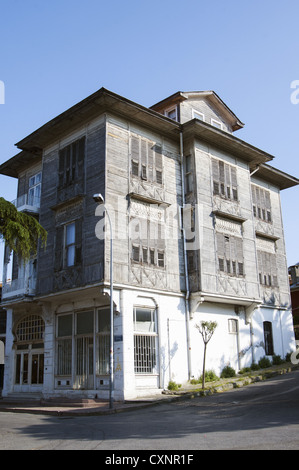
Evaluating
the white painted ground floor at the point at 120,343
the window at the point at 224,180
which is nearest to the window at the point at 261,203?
the window at the point at 224,180

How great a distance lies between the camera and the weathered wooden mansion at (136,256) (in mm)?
22391

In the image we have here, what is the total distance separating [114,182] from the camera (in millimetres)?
22922

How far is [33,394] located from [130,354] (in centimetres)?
742

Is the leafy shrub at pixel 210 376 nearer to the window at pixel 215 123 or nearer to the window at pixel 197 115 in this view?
the window at pixel 197 115

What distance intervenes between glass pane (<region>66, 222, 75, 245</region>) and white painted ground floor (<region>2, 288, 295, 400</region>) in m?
2.73

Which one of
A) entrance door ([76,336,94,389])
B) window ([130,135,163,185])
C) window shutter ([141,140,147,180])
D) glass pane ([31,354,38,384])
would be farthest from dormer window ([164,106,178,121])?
glass pane ([31,354,38,384])

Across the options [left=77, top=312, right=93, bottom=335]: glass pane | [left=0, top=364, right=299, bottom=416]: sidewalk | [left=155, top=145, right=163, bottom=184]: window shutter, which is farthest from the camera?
[left=155, top=145, right=163, bottom=184]: window shutter

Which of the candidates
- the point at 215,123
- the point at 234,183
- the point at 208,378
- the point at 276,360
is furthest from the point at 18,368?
the point at 215,123

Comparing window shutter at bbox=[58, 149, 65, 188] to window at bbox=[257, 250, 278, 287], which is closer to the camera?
window shutter at bbox=[58, 149, 65, 188]

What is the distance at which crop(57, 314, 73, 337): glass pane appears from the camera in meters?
24.2

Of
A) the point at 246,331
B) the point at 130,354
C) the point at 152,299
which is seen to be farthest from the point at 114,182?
the point at 246,331

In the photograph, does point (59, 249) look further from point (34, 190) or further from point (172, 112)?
point (172, 112)

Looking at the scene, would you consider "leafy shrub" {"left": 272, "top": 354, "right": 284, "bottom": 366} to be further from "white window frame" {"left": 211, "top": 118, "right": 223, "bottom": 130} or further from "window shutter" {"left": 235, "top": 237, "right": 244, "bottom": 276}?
"white window frame" {"left": 211, "top": 118, "right": 223, "bottom": 130}
